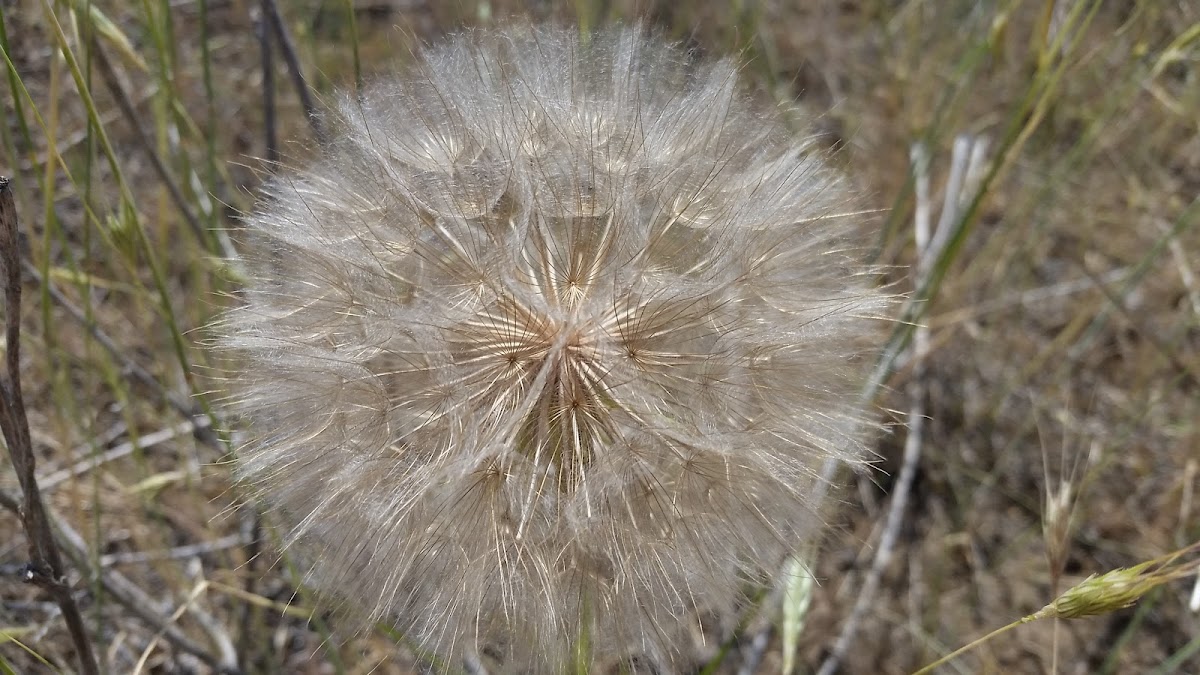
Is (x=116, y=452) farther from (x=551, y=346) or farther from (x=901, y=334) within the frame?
(x=901, y=334)

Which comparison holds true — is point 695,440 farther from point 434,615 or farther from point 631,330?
point 434,615

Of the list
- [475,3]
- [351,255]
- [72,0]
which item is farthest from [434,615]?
[475,3]

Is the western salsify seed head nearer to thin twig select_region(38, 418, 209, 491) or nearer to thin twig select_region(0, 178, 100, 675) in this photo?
thin twig select_region(0, 178, 100, 675)

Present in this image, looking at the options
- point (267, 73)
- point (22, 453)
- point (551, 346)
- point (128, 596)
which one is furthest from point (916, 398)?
point (22, 453)

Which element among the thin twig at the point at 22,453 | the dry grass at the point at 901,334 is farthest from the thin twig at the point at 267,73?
the thin twig at the point at 22,453

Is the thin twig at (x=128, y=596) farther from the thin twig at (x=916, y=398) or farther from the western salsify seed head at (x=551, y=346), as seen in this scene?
the thin twig at (x=916, y=398)

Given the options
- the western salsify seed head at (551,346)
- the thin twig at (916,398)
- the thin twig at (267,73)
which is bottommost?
the thin twig at (916,398)

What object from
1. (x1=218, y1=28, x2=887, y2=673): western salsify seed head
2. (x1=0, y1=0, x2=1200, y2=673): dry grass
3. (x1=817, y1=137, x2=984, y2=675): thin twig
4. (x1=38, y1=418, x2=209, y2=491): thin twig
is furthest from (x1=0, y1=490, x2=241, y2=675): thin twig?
(x1=817, y1=137, x2=984, y2=675): thin twig

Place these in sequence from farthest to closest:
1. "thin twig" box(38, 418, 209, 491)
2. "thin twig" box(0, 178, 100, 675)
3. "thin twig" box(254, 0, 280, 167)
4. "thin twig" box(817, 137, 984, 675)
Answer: "thin twig" box(817, 137, 984, 675) < "thin twig" box(38, 418, 209, 491) < "thin twig" box(254, 0, 280, 167) < "thin twig" box(0, 178, 100, 675)
